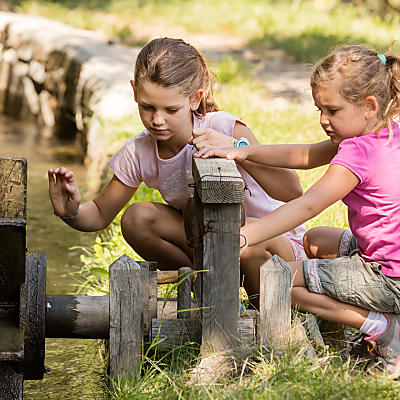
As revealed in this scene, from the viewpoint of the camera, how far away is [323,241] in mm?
3312

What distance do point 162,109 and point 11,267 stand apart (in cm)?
92

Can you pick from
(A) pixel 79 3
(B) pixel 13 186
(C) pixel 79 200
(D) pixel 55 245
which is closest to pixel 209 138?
(C) pixel 79 200

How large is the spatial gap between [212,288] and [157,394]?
1.27ft

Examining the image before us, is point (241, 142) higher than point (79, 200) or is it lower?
higher

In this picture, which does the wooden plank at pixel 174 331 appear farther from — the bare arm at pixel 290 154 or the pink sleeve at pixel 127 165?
the pink sleeve at pixel 127 165

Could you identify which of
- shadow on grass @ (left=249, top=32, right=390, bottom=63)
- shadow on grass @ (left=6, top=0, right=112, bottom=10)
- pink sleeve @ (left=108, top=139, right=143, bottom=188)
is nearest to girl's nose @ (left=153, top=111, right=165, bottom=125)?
pink sleeve @ (left=108, top=139, right=143, bottom=188)

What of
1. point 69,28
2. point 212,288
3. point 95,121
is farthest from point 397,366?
point 69,28

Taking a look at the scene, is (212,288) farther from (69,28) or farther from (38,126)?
(69,28)

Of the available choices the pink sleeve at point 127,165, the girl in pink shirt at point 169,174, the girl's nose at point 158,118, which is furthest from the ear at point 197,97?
the pink sleeve at point 127,165

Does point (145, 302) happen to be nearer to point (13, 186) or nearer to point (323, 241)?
point (13, 186)

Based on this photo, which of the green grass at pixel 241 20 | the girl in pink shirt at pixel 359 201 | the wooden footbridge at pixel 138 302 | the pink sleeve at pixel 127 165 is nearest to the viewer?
the wooden footbridge at pixel 138 302

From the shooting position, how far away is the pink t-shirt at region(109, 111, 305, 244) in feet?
10.8

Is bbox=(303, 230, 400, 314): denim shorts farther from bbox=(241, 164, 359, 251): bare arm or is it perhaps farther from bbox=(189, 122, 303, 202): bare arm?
bbox=(189, 122, 303, 202): bare arm

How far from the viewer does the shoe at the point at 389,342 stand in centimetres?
286
